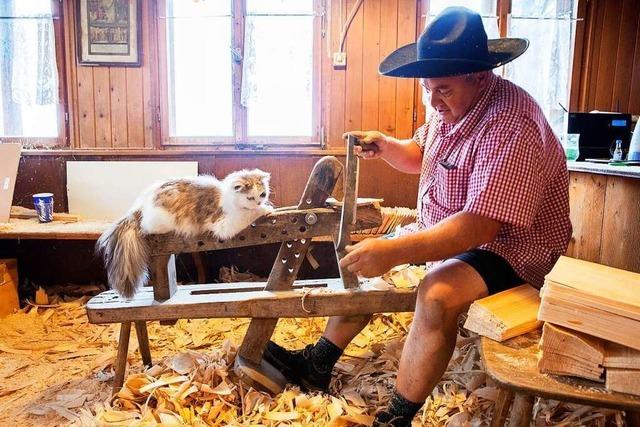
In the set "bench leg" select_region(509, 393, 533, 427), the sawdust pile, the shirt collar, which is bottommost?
the sawdust pile

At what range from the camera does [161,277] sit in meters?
2.11

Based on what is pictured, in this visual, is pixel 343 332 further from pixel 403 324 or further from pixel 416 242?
pixel 403 324

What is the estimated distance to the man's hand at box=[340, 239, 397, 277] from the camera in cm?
144

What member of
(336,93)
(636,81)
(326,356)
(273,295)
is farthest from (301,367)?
(636,81)

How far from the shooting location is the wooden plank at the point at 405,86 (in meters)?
3.71

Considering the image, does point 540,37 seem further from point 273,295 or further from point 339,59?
point 273,295

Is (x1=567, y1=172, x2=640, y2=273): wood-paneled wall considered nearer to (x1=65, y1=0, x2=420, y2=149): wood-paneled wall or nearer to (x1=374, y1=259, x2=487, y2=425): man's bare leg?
(x1=374, y1=259, x2=487, y2=425): man's bare leg

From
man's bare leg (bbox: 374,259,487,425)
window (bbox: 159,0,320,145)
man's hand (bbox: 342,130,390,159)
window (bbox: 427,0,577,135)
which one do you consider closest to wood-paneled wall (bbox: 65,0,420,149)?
window (bbox: 159,0,320,145)

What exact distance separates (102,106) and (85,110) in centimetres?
13

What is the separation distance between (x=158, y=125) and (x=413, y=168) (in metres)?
2.32

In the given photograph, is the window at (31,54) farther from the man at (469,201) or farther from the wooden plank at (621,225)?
the wooden plank at (621,225)

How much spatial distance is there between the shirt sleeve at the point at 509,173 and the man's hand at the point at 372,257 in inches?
10.2

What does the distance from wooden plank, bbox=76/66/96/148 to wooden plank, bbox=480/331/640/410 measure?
3.54 metres

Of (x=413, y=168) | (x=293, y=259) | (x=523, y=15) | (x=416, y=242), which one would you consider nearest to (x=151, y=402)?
(x=293, y=259)
